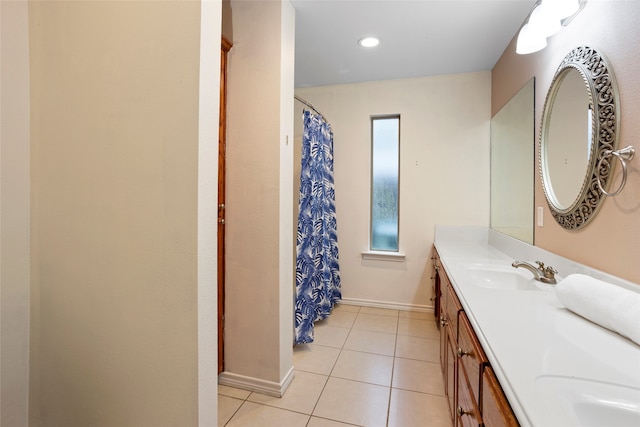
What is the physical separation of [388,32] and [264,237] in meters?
1.80

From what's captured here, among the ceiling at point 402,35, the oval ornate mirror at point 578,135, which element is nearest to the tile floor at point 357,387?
the oval ornate mirror at point 578,135

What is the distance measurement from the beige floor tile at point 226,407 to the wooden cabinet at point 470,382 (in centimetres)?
116

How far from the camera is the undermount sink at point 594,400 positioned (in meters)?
0.56

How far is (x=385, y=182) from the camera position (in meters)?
3.20

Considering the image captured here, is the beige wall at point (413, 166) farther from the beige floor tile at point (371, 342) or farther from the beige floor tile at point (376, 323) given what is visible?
the beige floor tile at point (371, 342)

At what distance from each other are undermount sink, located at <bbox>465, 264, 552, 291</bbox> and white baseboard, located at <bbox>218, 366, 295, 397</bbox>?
1275 millimetres

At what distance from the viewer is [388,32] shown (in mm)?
2209

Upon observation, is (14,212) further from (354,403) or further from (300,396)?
(354,403)

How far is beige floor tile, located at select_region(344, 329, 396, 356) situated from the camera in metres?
2.30

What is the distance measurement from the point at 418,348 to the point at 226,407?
1.48 meters

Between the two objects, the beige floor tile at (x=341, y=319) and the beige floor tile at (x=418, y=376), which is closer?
the beige floor tile at (x=418, y=376)

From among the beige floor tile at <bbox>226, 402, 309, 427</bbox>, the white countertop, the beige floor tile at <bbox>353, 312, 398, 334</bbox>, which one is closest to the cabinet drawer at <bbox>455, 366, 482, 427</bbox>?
the white countertop

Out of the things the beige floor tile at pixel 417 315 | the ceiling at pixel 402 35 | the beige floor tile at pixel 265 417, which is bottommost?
the beige floor tile at pixel 265 417

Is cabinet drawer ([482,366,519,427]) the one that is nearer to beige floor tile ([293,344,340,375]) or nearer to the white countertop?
the white countertop
